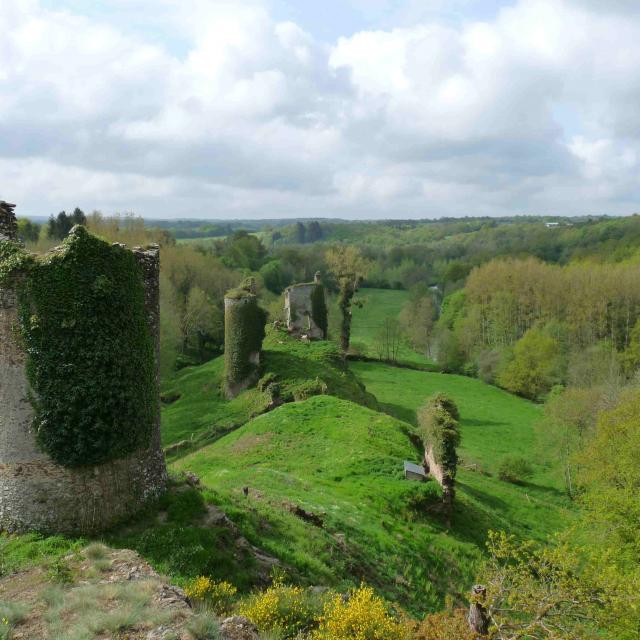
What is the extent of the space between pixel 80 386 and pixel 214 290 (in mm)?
56995

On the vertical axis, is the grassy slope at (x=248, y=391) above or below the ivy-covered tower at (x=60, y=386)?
below

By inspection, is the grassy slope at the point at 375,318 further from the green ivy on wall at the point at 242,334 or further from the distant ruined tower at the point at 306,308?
the green ivy on wall at the point at 242,334

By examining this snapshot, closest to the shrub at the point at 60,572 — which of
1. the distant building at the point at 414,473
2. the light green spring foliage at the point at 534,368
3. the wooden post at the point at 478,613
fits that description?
the wooden post at the point at 478,613

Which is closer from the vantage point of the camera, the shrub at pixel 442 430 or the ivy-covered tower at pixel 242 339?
the shrub at pixel 442 430

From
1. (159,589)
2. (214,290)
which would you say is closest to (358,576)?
(159,589)

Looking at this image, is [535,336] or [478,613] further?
[535,336]

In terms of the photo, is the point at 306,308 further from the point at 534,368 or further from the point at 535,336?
the point at 535,336

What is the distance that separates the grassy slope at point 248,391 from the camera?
3183cm

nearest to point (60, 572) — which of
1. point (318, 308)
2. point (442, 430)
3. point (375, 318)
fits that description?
point (442, 430)

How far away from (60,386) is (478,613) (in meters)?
9.72

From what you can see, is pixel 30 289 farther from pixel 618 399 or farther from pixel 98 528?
pixel 618 399

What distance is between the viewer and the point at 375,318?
325 feet

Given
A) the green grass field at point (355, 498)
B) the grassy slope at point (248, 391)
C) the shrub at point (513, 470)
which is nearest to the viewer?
the green grass field at point (355, 498)

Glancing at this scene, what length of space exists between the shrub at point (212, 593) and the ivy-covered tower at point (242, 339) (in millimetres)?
24469
